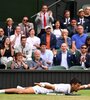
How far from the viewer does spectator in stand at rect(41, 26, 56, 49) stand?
1827 centimetres

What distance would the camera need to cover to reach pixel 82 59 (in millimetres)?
17422

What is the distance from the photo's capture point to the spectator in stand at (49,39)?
18.3 m

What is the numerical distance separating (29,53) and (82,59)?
1.76 m

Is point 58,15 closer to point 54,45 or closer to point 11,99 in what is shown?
point 54,45

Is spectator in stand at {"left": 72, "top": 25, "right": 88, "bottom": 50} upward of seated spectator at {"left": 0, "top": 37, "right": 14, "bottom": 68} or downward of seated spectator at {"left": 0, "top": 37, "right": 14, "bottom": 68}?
upward

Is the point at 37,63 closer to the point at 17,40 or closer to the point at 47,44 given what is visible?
the point at 47,44

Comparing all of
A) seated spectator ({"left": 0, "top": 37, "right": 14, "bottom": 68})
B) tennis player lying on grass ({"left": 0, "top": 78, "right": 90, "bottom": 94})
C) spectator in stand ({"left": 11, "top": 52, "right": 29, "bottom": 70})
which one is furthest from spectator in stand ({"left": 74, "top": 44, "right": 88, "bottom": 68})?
tennis player lying on grass ({"left": 0, "top": 78, "right": 90, "bottom": 94})

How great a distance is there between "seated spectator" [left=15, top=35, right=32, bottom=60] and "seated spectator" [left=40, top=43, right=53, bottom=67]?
1.48ft

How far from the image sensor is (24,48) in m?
17.9

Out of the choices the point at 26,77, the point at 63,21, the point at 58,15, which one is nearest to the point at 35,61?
the point at 26,77

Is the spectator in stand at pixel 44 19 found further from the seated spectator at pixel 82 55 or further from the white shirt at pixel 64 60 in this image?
the seated spectator at pixel 82 55

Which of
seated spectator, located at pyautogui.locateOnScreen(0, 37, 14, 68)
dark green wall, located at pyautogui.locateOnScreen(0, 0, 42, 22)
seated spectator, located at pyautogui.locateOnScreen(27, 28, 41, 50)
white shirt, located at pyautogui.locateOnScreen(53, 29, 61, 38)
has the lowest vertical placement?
seated spectator, located at pyautogui.locateOnScreen(0, 37, 14, 68)

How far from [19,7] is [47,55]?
17.3 feet

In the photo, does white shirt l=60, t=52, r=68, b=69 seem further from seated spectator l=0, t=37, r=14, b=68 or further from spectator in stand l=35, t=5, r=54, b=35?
spectator in stand l=35, t=5, r=54, b=35
